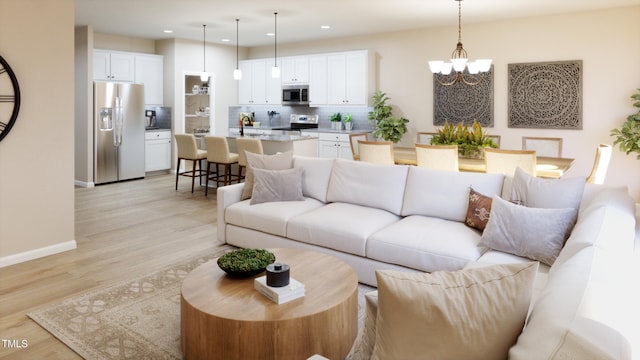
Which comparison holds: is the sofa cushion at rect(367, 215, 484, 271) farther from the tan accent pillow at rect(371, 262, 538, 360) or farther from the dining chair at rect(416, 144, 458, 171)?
the tan accent pillow at rect(371, 262, 538, 360)

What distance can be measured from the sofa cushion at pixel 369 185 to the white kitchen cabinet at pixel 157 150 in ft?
17.8

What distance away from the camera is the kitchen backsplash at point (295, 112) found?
8575mm

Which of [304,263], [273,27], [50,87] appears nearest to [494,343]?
[304,263]

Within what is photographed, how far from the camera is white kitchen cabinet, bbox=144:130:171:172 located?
871 centimetres

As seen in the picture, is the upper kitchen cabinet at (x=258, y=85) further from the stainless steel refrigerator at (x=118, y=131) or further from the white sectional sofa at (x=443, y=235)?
the white sectional sofa at (x=443, y=235)

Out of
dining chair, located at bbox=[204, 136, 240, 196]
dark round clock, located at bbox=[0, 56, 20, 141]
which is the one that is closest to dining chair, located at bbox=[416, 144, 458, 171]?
dining chair, located at bbox=[204, 136, 240, 196]

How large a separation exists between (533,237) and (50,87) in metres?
4.10

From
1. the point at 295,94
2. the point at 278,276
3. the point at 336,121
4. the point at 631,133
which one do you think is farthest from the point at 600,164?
the point at 295,94

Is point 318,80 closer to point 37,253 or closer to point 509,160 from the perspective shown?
point 509,160

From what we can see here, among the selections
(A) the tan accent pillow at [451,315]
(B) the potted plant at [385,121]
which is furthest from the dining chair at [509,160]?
(B) the potted plant at [385,121]

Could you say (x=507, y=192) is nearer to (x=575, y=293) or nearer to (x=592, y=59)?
(x=575, y=293)

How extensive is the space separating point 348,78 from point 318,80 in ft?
2.24

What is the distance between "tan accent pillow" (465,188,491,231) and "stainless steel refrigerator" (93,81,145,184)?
21.4ft

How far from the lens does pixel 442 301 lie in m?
1.30
